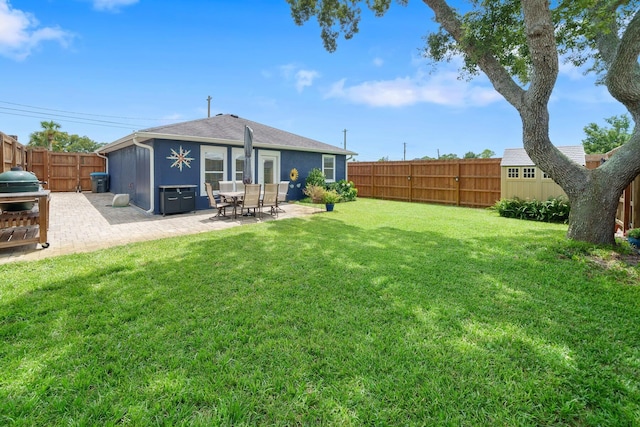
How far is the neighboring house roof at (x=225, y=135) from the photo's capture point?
31.8ft

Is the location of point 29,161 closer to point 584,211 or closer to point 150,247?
point 150,247

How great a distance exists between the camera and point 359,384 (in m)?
2.01

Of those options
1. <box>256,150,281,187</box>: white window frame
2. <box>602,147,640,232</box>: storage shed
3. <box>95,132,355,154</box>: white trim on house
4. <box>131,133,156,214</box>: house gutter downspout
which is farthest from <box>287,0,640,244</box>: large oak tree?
<box>131,133,156,214</box>: house gutter downspout

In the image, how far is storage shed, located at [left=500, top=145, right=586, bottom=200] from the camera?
10.4m

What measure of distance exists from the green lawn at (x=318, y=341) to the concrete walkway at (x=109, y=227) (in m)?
0.97

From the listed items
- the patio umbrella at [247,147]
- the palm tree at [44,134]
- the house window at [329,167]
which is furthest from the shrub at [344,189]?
the palm tree at [44,134]

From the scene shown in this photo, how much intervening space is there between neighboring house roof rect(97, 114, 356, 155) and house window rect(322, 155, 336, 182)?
0.41m

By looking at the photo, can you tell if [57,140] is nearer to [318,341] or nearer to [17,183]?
[17,183]

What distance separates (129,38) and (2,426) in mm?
15245

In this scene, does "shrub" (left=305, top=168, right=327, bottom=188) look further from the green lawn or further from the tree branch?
the green lawn

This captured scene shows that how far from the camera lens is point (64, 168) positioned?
18547 millimetres

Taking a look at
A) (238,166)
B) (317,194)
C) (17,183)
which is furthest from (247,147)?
(17,183)

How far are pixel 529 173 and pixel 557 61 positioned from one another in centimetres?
673

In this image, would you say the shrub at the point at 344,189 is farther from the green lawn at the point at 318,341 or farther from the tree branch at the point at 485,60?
the green lawn at the point at 318,341
